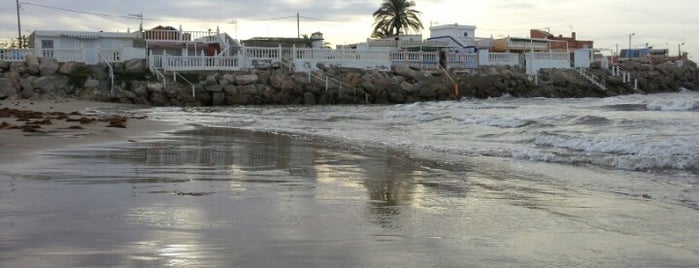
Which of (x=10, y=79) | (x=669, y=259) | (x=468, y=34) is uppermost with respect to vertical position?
(x=468, y=34)

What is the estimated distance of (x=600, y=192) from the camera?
6902mm

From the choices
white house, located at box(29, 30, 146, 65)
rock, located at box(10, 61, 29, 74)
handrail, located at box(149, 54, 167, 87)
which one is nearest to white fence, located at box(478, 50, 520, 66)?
handrail, located at box(149, 54, 167, 87)

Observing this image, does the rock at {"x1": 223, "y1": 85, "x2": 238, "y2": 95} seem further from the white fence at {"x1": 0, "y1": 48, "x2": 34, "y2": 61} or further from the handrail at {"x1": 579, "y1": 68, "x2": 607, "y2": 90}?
the handrail at {"x1": 579, "y1": 68, "x2": 607, "y2": 90}

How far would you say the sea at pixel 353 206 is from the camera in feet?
12.9

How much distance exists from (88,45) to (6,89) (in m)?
13.6

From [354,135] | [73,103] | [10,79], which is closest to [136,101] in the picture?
[73,103]

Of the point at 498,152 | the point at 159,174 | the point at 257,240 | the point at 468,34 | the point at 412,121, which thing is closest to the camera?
the point at 257,240

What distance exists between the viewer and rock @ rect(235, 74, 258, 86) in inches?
1355

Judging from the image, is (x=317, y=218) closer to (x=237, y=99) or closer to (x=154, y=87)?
(x=154, y=87)

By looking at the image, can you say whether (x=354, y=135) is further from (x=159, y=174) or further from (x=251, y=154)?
(x=159, y=174)

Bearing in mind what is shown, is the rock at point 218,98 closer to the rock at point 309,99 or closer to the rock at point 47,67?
the rock at point 309,99

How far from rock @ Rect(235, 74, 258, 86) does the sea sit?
23.2 m

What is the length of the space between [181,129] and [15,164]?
26.7ft

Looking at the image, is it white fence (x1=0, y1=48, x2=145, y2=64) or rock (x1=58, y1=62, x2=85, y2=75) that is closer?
rock (x1=58, y1=62, x2=85, y2=75)
